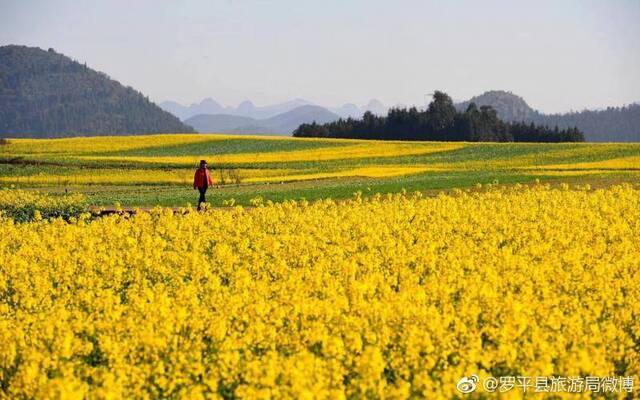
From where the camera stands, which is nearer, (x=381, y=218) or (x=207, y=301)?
(x=207, y=301)

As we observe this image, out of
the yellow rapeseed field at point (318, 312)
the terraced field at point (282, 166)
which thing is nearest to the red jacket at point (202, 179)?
the terraced field at point (282, 166)

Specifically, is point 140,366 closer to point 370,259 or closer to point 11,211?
point 370,259

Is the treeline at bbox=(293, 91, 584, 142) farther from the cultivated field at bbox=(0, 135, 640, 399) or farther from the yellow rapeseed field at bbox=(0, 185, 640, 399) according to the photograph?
the yellow rapeseed field at bbox=(0, 185, 640, 399)

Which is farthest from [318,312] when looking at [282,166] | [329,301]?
[282,166]

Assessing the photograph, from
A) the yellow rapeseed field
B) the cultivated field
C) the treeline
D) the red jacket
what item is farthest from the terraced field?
the treeline

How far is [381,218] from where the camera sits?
2427cm

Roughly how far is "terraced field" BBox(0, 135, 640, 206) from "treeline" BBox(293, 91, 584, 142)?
32620 mm

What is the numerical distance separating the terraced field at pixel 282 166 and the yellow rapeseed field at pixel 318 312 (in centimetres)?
1772

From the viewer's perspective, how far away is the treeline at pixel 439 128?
115875mm

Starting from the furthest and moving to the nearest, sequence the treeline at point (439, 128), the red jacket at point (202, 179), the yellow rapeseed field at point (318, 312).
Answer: the treeline at point (439, 128) → the red jacket at point (202, 179) → the yellow rapeseed field at point (318, 312)

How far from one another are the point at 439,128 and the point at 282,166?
59008 mm

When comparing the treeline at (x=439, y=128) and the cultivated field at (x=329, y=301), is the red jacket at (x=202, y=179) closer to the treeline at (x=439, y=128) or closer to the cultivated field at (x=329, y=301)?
the cultivated field at (x=329, y=301)

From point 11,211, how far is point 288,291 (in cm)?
2094

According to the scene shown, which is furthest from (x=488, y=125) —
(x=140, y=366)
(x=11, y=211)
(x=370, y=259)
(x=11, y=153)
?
(x=140, y=366)
